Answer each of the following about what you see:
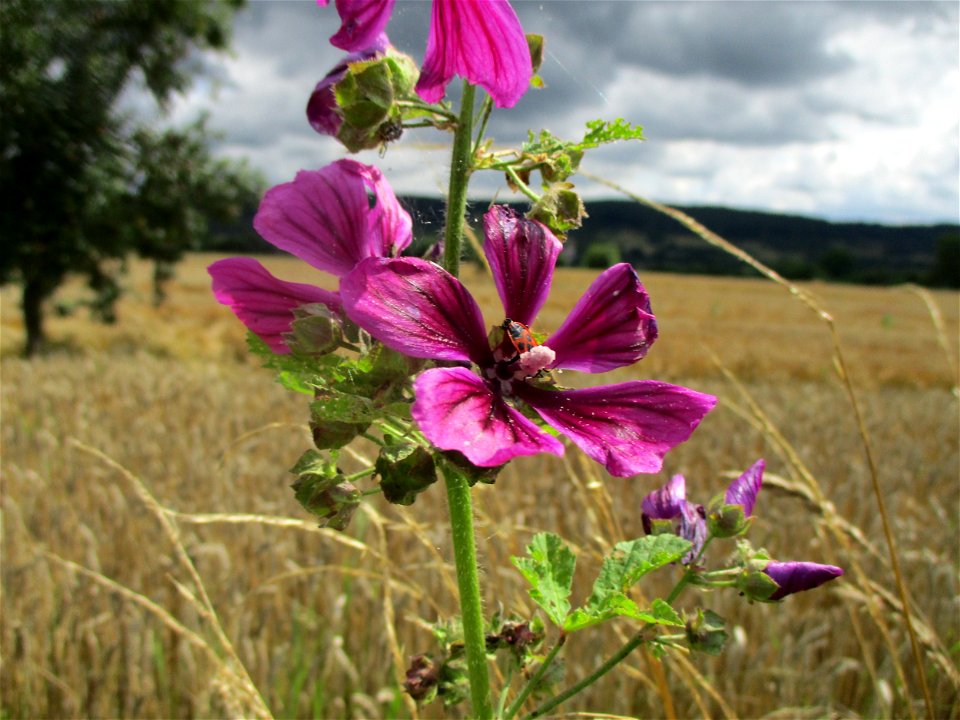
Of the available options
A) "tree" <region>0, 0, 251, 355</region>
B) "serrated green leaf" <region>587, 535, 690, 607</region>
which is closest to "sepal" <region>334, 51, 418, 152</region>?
"serrated green leaf" <region>587, 535, 690, 607</region>

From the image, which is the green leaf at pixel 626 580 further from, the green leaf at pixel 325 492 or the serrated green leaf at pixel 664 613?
the green leaf at pixel 325 492

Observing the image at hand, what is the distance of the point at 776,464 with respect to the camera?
5996mm

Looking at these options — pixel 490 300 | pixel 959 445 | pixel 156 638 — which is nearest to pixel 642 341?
pixel 490 300

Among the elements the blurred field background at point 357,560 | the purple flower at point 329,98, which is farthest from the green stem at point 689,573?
the purple flower at point 329,98

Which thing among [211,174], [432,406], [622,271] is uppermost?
[211,174]

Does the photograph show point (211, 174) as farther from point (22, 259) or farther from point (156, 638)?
point (156, 638)

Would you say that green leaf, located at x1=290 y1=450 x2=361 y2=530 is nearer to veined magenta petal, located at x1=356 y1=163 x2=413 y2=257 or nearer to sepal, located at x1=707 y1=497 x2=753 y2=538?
veined magenta petal, located at x1=356 y1=163 x2=413 y2=257

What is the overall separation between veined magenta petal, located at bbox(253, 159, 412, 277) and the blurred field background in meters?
0.34

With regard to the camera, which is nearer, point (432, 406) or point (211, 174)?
point (432, 406)

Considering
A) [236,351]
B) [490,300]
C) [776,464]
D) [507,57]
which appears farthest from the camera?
[236,351]

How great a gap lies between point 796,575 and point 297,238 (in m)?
0.60

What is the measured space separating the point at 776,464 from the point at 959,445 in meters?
2.63

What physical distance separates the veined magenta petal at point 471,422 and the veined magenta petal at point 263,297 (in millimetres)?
211

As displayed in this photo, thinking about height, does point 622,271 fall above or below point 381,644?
above
